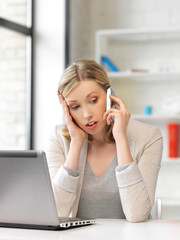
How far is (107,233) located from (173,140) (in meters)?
2.31

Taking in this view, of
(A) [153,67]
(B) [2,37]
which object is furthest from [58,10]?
(A) [153,67]

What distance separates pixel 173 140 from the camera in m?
3.63

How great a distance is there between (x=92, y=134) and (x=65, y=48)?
1.80 m

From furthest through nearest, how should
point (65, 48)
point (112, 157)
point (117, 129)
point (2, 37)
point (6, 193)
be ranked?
1. point (65, 48)
2. point (2, 37)
3. point (112, 157)
4. point (117, 129)
5. point (6, 193)

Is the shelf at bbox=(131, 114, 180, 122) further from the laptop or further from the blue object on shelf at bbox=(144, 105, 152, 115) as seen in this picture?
the laptop

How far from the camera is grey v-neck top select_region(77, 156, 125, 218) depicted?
192 centimetres

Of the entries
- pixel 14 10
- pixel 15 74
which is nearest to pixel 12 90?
pixel 15 74

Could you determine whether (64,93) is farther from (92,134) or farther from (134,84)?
(134,84)

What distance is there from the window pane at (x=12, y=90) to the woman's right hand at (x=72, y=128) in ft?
4.33

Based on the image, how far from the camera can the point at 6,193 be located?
1452 mm

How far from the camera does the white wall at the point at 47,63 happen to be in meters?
3.70

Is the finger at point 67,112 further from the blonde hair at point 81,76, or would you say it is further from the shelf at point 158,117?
the shelf at point 158,117

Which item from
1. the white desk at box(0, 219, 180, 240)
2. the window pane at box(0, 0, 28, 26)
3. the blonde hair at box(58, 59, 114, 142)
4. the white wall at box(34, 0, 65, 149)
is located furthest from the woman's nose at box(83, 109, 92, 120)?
the white wall at box(34, 0, 65, 149)

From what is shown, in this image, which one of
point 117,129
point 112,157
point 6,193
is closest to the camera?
point 6,193
